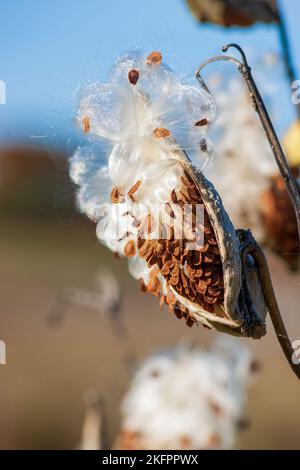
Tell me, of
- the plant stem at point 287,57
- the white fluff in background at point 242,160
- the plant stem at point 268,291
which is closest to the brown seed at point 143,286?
the plant stem at point 268,291

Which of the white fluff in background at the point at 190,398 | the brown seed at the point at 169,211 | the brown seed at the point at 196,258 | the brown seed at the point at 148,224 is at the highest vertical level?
the brown seed at the point at 169,211

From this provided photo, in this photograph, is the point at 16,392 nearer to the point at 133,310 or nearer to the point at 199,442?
the point at 133,310

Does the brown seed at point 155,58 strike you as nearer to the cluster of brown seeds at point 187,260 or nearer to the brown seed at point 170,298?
the cluster of brown seeds at point 187,260

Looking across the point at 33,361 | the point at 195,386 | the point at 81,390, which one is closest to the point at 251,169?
the point at 195,386

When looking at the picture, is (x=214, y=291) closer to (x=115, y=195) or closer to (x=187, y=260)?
(x=187, y=260)

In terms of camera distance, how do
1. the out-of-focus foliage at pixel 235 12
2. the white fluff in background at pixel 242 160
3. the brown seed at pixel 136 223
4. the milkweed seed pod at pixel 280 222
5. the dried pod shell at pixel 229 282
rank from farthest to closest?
the white fluff in background at pixel 242 160 → the milkweed seed pod at pixel 280 222 → the out-of-focus foliage at pixel 235 12 → the brown seed at pixel 136 223 → the dried pod shell at pixel 229 282

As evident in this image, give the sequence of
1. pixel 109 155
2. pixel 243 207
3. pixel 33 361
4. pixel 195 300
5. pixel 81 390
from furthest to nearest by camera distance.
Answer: pixel 33 361 → pixel 81 390 → pixel 243 207 → pixel 109 155 → pixel 195 300
